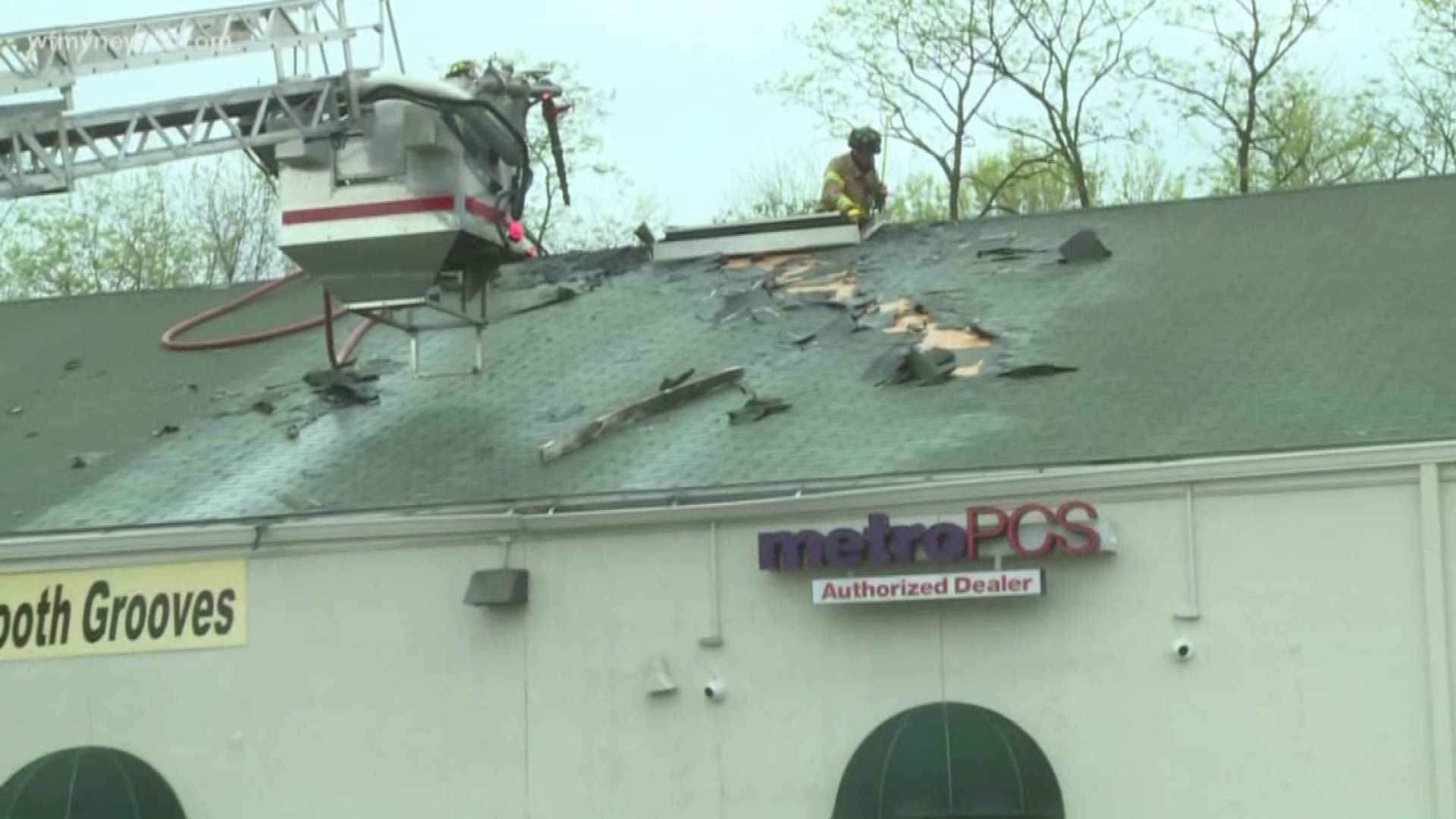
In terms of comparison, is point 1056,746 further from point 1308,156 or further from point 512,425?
point 1308,156

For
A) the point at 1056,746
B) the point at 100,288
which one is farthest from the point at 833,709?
the point at 100,288

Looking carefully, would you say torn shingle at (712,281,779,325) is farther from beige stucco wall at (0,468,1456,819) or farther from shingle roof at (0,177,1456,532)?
beige stucco wall at (0,468,1456,819)

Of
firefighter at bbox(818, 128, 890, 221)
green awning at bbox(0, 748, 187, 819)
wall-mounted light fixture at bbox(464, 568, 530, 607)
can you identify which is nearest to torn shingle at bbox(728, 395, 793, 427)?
wall-mounted light fixture at bbox(464, 568, 530, 607)

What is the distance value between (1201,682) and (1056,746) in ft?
3.21

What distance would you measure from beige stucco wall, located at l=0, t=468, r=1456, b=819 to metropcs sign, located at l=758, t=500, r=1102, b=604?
177mm

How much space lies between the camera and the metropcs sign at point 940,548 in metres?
11.5

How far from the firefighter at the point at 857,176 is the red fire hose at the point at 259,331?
4.86 m

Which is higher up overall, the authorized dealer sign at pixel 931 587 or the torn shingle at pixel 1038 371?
the torn shingle at pixel 1038 371

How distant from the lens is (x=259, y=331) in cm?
1827

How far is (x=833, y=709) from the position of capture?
1210cm

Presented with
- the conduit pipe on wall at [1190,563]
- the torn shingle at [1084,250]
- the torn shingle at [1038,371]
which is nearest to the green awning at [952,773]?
the conduit pipe on wall at [1190,563]

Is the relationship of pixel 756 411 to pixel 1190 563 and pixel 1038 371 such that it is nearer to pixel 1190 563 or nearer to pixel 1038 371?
pixel 1038 371

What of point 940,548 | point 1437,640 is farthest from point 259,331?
point 1437,640

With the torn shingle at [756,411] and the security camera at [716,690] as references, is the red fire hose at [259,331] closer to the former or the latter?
the torn shingle at [756,411]
